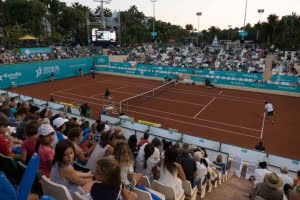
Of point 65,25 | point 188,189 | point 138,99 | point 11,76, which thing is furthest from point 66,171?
point 65,25

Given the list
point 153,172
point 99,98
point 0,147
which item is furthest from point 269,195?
point 99,98

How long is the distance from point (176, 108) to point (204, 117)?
3.19m

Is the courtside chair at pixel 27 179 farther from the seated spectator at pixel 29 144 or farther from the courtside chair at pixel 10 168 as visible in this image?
the seated spectator at pixel 29 144

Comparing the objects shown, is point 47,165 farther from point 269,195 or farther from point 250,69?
point 250,69

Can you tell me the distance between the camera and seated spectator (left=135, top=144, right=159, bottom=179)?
6.21 metres

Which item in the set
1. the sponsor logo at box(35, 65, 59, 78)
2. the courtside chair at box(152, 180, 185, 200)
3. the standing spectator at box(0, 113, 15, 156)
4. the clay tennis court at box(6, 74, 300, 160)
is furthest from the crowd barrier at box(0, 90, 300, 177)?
the sponsor logo at box(35, 65, 59, 78)

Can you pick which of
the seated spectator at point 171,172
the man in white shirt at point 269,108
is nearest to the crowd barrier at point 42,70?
the man in white shirt at point 269,108

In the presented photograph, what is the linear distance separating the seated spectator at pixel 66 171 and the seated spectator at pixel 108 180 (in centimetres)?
85

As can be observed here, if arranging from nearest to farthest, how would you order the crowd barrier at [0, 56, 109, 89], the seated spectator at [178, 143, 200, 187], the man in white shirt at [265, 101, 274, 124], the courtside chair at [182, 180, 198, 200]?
the courtside chair at [182, 180, 198, 200] → the seated spectator at [178, 143, 200, 187] → the man in white shirt at [265, 101, 274, 124] → the crowd barrier at [0, 56, 109, 89]

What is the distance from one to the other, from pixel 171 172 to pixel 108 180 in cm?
240

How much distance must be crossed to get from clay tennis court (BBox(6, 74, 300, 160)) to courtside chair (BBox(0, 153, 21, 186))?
49.5ft

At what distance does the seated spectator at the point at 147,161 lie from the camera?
20.4ft

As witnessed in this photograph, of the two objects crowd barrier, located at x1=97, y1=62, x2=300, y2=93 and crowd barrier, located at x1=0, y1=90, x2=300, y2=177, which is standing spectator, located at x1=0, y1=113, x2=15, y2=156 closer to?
crowd barrier, located at x1=0, y1=90, x2=300, y2=177

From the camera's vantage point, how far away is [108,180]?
3574mm
